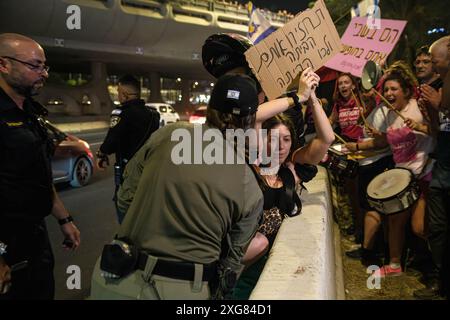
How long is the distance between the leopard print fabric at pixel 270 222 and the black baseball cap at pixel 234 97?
1202mm

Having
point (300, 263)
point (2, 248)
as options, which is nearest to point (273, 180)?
point (300, 263)

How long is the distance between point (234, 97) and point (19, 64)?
154 cm

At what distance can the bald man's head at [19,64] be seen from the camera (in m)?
2.60

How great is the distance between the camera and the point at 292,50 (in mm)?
3004

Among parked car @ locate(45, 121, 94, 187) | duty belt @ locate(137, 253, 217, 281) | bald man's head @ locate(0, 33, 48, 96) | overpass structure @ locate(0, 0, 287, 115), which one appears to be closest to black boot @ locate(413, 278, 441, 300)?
duty belt @ locate(137, 253, 217, 281)

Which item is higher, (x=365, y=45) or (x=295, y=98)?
(x=365, y=45)

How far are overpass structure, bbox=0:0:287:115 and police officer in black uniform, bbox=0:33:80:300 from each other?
957 inches

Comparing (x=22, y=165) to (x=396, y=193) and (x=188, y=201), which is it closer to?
(x=188, y=201)

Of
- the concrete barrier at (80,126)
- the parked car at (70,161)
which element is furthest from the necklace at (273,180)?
the concrete barrier at (80,126)

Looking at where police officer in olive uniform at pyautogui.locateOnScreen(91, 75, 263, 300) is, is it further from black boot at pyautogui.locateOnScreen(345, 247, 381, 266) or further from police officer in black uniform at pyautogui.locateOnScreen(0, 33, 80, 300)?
black boot at pyautogui.locateOnScreen(345, 247, 381, 266)

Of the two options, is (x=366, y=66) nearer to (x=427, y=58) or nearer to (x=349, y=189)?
(x=427, y=58)

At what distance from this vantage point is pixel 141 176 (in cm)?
197
